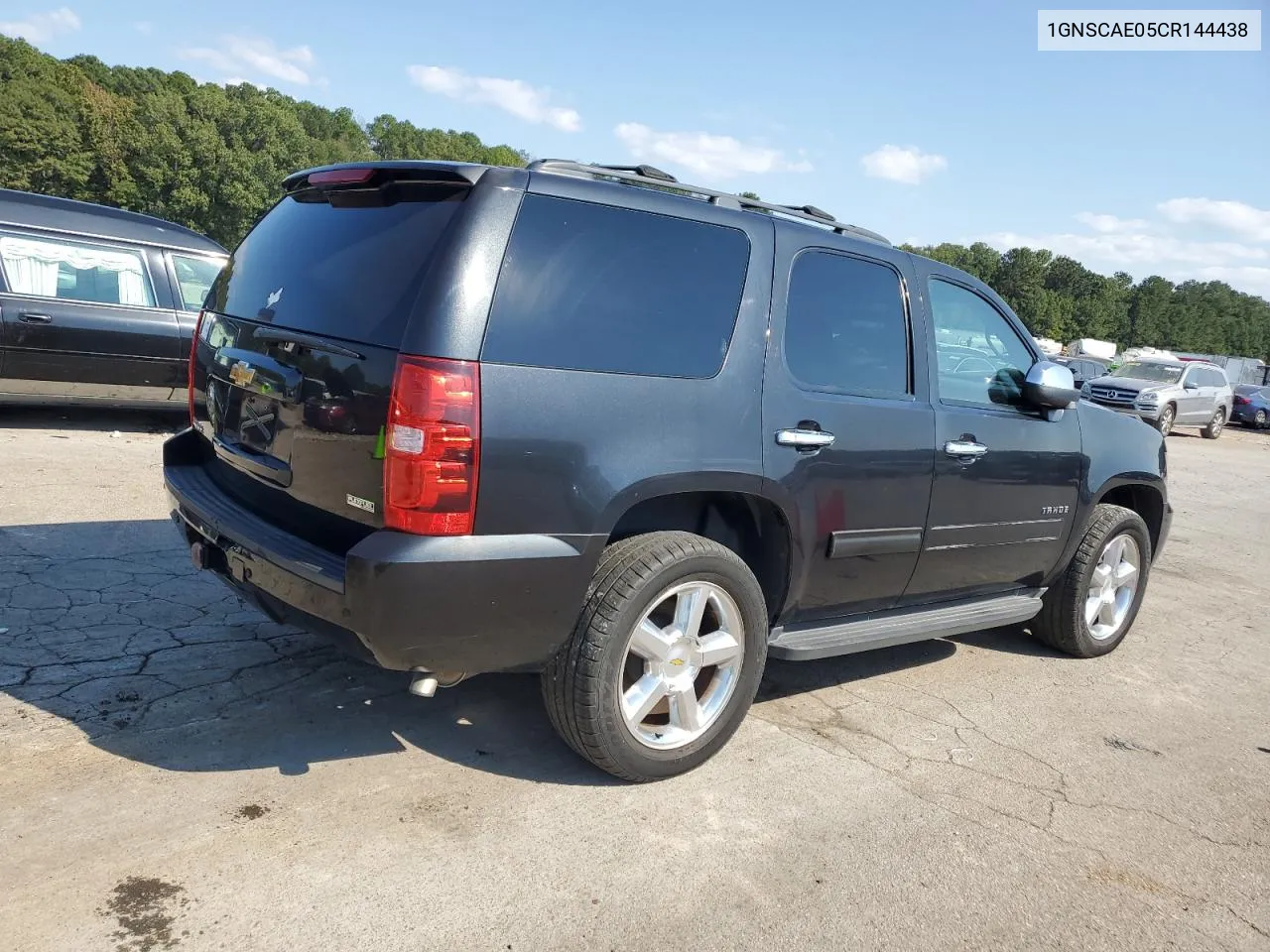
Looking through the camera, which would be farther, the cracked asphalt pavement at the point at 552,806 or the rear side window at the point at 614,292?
the rear side window at the point at 614,292

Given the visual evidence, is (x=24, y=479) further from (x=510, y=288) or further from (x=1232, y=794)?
(x=1232, y=794)

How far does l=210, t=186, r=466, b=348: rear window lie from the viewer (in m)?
2.80

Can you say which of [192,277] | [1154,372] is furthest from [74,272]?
[1154,372]

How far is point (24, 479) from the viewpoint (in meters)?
6.43

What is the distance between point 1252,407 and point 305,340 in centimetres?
3427

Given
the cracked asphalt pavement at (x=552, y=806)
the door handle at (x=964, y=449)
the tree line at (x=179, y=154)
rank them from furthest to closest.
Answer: the tree line at (x=179, y=154) < the door handle at (x=964, y=449) < the cracked asphalt pavement at (x=552, y=806)

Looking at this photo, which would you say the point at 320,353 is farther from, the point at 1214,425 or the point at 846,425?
the point at 1214,425

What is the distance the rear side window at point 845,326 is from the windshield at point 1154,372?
73.7ft

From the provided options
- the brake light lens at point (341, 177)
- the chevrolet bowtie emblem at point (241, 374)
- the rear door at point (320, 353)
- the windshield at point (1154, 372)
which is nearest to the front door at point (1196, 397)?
the windshield at point (1154, 372)

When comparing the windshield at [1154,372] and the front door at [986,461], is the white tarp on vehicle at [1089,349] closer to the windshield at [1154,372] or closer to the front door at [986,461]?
the windshield at [1154,372]

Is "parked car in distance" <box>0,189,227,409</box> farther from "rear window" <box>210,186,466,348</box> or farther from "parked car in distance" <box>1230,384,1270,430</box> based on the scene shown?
"parked car in distance" <box>1230,384,1270,430</box>

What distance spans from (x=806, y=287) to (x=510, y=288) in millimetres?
1294

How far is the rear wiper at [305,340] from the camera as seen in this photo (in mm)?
2793

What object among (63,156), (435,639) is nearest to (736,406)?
(435,639)
